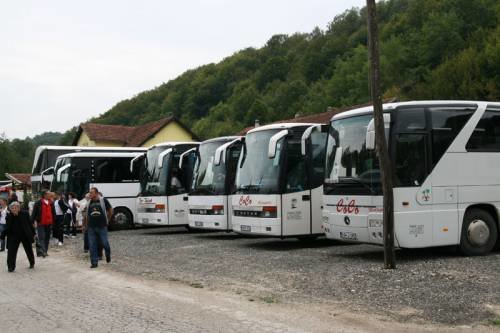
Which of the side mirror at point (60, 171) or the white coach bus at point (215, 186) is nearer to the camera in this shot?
the white coach bus at point (215, 186)

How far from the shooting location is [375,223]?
1298 centimetres

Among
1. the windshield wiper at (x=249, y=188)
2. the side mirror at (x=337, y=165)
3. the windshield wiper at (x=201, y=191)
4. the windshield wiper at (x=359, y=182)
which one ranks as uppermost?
the side mirror at (x=337, y=165)

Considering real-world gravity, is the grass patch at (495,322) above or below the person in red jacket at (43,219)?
below

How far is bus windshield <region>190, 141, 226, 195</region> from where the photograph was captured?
1980cm

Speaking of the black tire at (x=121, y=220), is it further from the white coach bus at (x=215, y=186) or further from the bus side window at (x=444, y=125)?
the bus side window at (x=444, y=125)

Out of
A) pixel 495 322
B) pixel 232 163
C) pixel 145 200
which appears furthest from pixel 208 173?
pixel 495 322

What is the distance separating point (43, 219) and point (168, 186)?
22.2 feet

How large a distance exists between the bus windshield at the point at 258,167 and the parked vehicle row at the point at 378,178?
3 centimetres

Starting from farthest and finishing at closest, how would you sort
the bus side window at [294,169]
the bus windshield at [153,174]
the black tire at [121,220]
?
the black tire at [121,220] → the bus windshield at [153,174] → the bus side window at [294,169]

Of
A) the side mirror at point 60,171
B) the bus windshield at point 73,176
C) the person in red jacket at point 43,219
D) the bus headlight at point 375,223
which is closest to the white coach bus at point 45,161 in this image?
the bus windshield at point 73,176

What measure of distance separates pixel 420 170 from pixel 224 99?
9717 centimetres

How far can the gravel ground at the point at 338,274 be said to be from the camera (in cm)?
912

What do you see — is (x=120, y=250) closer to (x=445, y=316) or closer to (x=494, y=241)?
(x=494, y=241)

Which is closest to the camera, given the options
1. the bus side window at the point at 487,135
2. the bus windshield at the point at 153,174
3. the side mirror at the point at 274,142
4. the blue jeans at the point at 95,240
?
the bus side window at the point at 487,135
